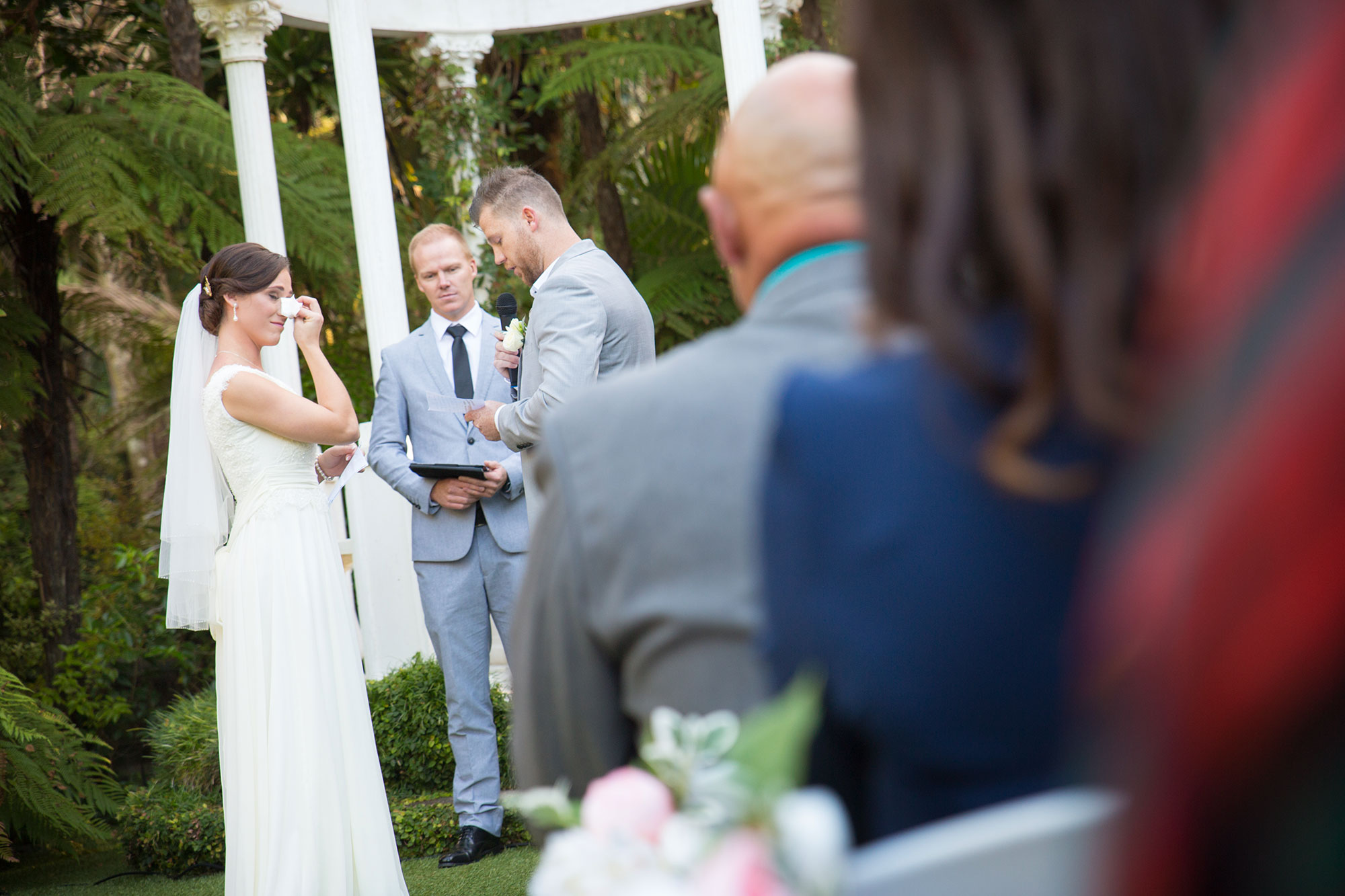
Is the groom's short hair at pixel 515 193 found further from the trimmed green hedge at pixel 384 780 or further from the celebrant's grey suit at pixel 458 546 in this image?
the trimmed green hedge at pixel 384 780

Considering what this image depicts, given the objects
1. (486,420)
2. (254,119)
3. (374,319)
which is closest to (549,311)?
(486,420)

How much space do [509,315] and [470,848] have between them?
2319 mm

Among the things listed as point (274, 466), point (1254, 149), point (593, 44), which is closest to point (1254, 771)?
point (1254, 149)

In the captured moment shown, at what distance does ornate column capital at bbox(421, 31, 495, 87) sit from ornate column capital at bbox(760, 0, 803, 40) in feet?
6.65

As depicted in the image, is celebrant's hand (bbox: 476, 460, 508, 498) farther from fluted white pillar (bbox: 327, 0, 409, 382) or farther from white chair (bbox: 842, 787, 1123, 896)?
white chair (bbox: 842, 787, 1123, 896)

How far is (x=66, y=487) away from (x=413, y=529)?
3.55 meters

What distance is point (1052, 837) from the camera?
730mm

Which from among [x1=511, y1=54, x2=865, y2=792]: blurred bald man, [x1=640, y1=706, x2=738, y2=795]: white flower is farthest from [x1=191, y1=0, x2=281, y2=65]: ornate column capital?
[x1=640, y1=706, x2=738, y2=795]: white flower

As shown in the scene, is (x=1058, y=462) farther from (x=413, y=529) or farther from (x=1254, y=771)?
(x=413, y=529)

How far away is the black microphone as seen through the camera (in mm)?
5406

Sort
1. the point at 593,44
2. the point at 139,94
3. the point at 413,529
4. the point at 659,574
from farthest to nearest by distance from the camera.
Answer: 1. the point at 593,44
2. the point at 139,94
3. the point at 413,529
4. the point at 659,574

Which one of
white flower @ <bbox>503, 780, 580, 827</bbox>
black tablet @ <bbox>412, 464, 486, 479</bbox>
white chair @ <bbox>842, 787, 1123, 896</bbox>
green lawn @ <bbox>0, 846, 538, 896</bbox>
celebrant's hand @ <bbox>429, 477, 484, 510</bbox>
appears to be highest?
white chair @ <bbox>842, 787, 1123, 896</bbox>

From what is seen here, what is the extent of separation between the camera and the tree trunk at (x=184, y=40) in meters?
8.05

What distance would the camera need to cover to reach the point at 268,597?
4.57 meters
